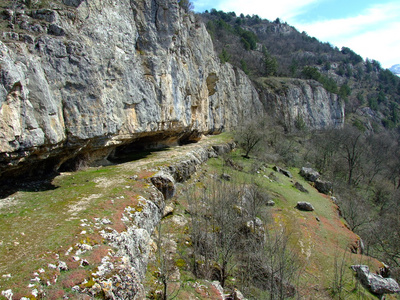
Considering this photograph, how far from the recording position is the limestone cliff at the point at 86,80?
7719 millimetres

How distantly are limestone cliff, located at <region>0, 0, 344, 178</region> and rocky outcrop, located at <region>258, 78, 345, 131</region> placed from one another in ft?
156

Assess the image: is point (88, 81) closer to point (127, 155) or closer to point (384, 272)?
point (127, 155)

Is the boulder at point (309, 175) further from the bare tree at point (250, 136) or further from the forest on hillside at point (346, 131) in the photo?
the bare tree at point (250, 136)

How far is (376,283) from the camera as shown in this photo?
12781mm

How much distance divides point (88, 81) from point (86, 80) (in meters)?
0.11

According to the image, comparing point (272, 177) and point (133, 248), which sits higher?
point (133, 248)

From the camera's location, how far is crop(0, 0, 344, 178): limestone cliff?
25.3ft

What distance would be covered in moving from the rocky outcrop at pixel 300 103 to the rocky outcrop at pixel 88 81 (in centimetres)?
4724

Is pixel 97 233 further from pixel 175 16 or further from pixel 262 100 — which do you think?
pixel 262 100

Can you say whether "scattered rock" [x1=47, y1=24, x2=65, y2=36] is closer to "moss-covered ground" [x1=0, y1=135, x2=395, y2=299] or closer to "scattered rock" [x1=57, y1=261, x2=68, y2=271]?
"moss-covered ground" [x1=0, y1=135, x2=395, y2=299]

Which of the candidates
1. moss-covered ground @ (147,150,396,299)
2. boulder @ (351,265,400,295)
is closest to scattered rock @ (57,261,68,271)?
moss-covered ground @ (147,150,396,299)

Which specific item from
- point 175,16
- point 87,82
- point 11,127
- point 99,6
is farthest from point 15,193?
point 175,16

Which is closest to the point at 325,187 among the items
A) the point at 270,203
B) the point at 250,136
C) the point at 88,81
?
the point at 250,136

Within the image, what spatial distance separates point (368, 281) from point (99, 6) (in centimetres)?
2034
